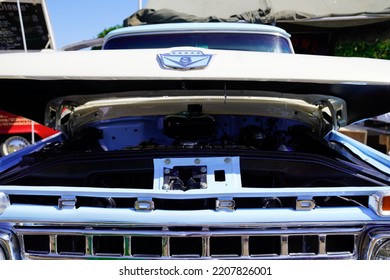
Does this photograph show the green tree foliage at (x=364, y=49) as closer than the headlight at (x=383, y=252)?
No

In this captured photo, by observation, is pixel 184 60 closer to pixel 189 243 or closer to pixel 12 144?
pixel 189 243

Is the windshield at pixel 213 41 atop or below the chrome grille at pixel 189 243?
atop

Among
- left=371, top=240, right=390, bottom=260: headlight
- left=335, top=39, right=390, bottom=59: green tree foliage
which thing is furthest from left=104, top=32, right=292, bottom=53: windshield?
left=335, top=39, right=390, bottom=59: green tree foliage

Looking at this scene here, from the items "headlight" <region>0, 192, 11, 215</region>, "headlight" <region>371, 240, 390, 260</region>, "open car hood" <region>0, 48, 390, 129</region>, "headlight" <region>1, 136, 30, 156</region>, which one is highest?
"open car hood" <region>0, 48, 390, 129</region>

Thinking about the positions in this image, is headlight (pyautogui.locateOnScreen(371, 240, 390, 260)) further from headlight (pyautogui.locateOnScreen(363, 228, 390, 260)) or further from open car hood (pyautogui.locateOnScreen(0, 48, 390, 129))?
open car hood (pyautogui.locateOnScreen(0, 48, 390, 129))

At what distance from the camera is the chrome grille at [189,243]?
1658 millimetres

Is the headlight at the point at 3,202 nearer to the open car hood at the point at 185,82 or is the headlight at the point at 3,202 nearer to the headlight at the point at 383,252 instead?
the open car hood at the point at 185,82

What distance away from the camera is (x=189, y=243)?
1.78 metres

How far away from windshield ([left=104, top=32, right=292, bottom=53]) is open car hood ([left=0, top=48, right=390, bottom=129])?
81 cm

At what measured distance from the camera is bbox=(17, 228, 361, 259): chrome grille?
5.44 ft

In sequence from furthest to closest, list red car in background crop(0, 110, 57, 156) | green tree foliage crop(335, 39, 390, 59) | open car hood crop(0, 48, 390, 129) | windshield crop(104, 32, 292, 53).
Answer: green tree foliage crop(335, 39, 390, 59) < red car in background crop(0, 110, 57, 156) < windshield crop(104, 32, 292, 53) < open car hood crop(0, 48, 390, 129)

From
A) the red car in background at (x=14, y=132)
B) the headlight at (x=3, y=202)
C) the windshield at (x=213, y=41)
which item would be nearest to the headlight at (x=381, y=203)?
the headlight at (x=3, y=202)

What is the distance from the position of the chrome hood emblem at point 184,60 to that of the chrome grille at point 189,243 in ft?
2.20

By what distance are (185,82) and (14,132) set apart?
5.89 metres
